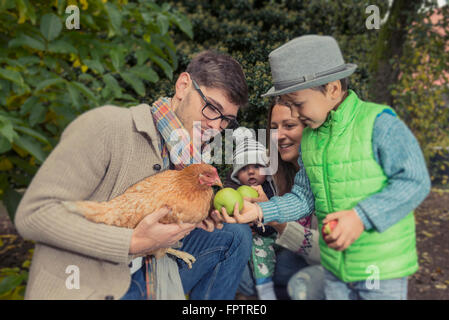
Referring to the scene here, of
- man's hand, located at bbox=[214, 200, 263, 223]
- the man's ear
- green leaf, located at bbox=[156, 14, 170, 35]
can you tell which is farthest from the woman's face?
green leaf, located at bbox=[156, 14, 170, 35]

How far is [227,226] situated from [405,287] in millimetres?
633

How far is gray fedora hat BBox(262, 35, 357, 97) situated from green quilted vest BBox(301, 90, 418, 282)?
90mm

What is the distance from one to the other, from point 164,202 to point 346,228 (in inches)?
21.9

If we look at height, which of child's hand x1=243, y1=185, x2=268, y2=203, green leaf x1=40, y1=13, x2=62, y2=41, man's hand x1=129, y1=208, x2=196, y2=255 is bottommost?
man's hand x1=129, y1=208, x2=196, y2=255

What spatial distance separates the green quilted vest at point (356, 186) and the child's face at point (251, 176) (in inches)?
9.6

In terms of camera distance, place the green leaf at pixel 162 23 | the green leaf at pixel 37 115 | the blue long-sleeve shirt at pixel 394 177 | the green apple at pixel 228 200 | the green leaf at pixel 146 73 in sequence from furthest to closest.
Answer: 1. the green leaf at pixel 162 23
2. the green leaf at pixel 146 73
3. the green leaf at pixel 37 115
4. the green apple at pixel 228 200
5. the blue long-sleeve shirt at pixel 394 177

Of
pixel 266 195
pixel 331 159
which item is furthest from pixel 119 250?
pixel 331 159

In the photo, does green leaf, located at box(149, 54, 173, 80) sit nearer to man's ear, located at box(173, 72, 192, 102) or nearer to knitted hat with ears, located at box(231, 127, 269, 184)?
man's ear, located at box(173, 72, 192, 102)

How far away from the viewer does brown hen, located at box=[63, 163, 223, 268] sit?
1151 millimetres

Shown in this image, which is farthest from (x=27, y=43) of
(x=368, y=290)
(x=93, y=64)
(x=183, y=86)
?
(x=368, y=290)

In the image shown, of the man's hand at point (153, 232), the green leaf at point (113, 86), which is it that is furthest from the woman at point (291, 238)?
the green leaf at point (113, 86)

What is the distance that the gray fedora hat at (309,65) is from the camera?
107cm

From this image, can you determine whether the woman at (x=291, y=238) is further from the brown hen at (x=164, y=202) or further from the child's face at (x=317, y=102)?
the brown hen at (x=164, y=202)
